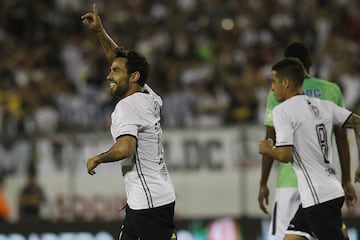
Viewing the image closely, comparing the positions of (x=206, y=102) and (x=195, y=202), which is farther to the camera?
(x=206, y=102)

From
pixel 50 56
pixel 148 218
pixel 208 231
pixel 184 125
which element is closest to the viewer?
pixel 148 218

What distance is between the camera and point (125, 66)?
7.41 meters

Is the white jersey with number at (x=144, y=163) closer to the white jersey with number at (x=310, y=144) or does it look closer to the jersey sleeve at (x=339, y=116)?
the white jersey with number at (x=310, y=144)

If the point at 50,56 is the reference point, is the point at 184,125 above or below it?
below

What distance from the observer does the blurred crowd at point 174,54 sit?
1552 centimetres

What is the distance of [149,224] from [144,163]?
44cm

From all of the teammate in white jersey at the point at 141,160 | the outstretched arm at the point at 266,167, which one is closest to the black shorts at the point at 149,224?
the teammate in white jersey at the point at 141,160

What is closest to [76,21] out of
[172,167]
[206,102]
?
[206,102]

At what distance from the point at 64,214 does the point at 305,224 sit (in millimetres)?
6640

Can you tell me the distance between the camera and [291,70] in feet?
25.6

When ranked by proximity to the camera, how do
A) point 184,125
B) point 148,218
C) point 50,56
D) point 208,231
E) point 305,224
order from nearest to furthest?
point 148,218 < point 305,224 < point 208,231 < point 184,125 < point 50,56

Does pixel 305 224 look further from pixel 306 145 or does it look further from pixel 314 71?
pixel 314 71

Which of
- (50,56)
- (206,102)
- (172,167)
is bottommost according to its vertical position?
(172,167)

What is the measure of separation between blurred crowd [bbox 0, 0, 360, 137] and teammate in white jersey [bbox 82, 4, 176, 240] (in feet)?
22.3
